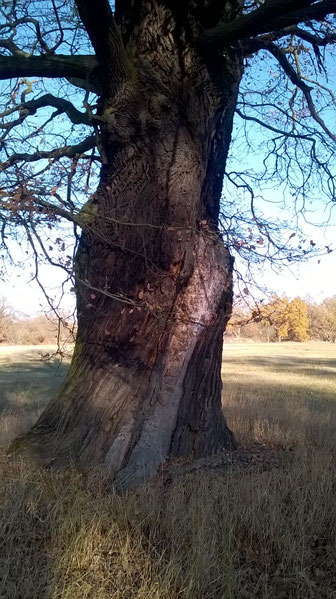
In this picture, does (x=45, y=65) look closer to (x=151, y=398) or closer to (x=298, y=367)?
(x=151, y=398)

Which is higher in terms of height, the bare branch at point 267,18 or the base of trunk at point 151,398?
the bare branch at point 267,18

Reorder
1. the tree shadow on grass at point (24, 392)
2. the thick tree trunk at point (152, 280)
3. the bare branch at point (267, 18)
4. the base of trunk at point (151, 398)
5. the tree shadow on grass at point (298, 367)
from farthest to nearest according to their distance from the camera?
the tree shadow on grass at point (298, 367)
the tree shadow on grass at point (24, 392)
the thick tree trunk at point (152, 280)
the base of trunk at point (151, 398)
the bare branch at point (267, 18)

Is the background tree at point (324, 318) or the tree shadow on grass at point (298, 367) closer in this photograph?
the tree shadow on grass at point (298, 367)

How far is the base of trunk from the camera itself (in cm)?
527

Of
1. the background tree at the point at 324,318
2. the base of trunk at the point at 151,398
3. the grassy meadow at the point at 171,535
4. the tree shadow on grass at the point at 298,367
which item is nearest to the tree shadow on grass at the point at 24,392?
the base of trunk at the point at 151,398

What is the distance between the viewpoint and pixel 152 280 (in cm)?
557

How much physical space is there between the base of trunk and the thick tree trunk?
0.04 feet

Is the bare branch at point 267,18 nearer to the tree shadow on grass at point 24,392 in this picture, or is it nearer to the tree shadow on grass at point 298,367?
the tree shadow on grass at point 24,392

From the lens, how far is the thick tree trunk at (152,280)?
5.46m

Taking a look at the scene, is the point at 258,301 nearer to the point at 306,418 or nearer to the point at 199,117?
the point at 199,117

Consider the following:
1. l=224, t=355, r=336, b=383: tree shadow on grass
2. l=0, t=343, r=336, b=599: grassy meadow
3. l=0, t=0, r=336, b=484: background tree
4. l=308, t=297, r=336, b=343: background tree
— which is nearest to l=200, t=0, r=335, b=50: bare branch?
l=0, t=0, r=336, b=484: background tree

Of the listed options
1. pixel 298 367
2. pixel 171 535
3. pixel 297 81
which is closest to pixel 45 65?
pixel 297 81

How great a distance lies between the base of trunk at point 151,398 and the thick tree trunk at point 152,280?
11 mm

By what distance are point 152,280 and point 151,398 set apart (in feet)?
4.09
